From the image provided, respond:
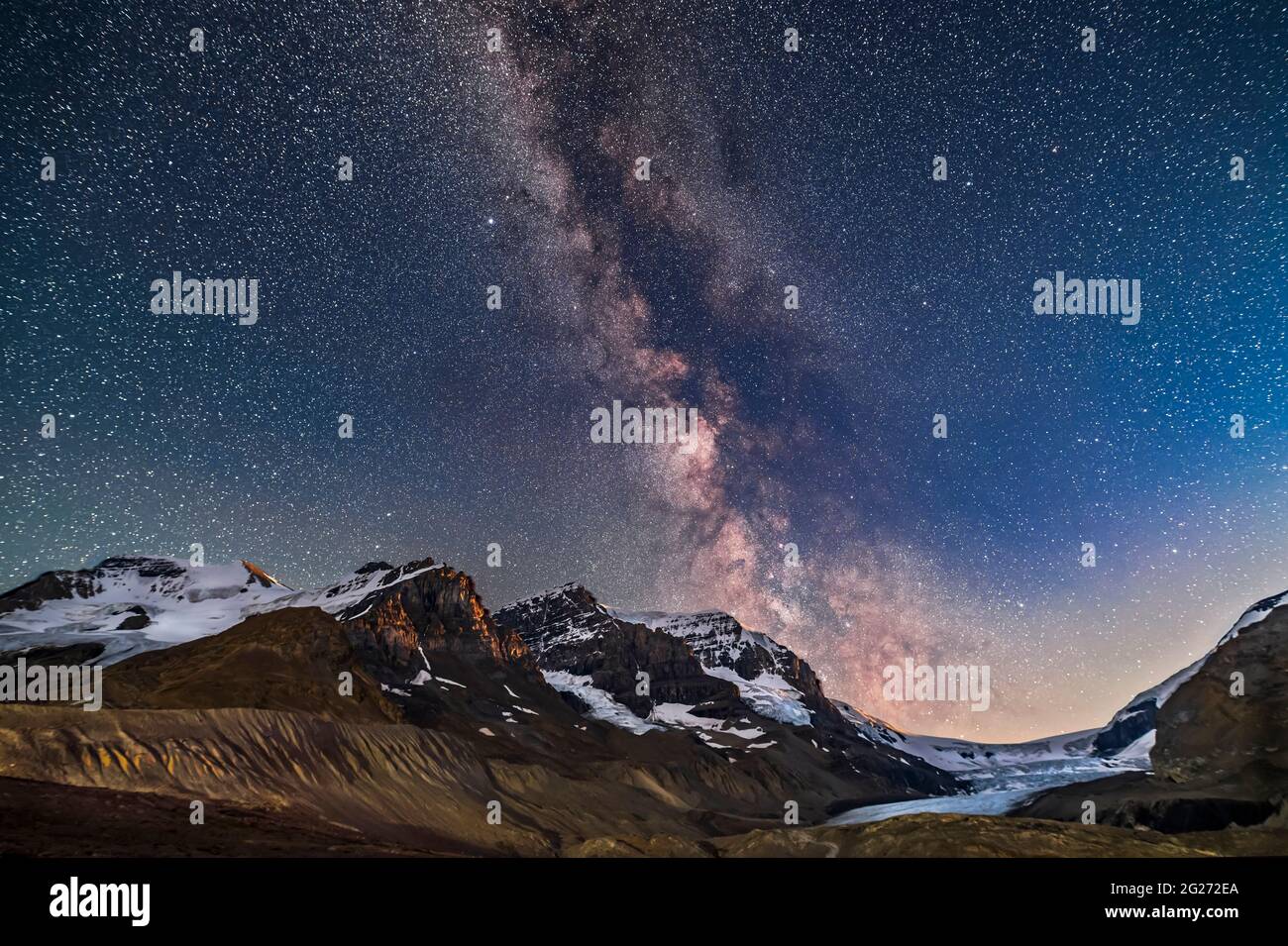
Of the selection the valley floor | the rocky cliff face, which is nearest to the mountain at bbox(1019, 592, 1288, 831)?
the rocky cliff face

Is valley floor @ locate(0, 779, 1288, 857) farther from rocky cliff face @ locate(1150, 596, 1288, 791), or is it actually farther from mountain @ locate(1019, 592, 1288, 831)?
rocky cliff face @ locate(1150, 596, 1288, 791)

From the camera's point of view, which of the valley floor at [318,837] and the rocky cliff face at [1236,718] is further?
the rocky cliff face at [1236,718]

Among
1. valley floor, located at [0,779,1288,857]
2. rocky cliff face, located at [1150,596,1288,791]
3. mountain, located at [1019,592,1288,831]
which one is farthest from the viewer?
rocky cliff face, located at [1150,596,1288,791]

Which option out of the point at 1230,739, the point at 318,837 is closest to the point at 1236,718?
the point at 1230,739

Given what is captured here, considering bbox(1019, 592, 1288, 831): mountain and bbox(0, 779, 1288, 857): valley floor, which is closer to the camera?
bbox(0, 779, 1288, 857): valley floor

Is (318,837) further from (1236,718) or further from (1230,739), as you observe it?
(1236,718)

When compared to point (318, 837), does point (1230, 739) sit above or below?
above

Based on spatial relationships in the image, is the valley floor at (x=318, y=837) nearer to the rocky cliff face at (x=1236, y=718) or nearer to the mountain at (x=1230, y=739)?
the mountain at (x=1230, y=739)

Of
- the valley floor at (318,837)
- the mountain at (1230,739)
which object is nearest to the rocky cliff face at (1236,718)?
the mountain at (1230,739)

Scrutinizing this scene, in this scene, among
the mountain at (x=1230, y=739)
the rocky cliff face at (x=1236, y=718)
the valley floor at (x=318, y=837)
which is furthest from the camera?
the rocky cliff face at (x=1236, y=718)

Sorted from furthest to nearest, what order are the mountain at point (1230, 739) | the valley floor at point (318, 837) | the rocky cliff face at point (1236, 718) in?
the rocky cliff face at point (1236, 718)
the mountain at point (1230, 739)
the valley floor at point (318, 837)

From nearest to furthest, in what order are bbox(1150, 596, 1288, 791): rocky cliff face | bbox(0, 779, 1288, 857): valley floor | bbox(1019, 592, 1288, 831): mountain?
bbox(0, 779, 1288, 857): valley floor
bbox(1019, 592, 1288, 831): mountain
bbox(1150, 596, 1288, 791): rocky cliff face
